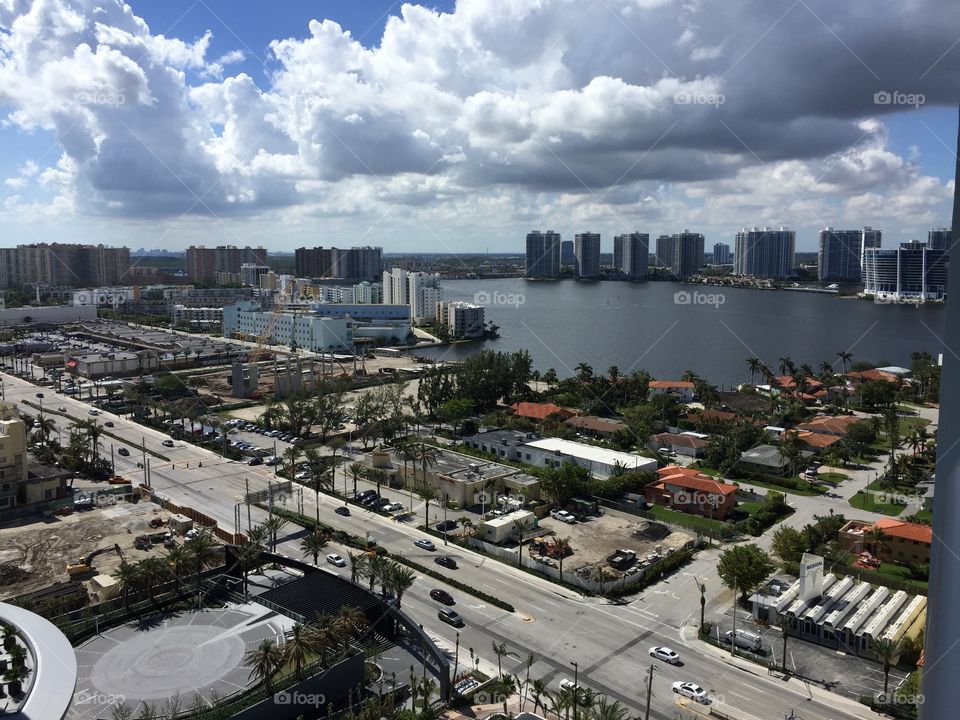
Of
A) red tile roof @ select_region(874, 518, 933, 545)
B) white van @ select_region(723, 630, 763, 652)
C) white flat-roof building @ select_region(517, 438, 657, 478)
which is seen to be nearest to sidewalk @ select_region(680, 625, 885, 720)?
white van @ select_region(723, 630, 763, 652)

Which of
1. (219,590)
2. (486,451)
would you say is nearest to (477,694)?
(219,590)

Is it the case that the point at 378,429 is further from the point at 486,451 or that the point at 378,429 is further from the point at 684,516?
the point at 684,516

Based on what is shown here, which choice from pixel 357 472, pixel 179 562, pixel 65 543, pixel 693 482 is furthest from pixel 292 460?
pixel 693 482

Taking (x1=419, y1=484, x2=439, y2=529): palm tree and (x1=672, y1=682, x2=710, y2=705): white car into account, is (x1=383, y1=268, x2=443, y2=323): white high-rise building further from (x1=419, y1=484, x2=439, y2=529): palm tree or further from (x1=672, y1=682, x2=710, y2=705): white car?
(x1=672, y1=682, x2=710, y2=705): white car

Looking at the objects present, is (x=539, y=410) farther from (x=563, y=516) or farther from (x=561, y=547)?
(x=561, y=547)

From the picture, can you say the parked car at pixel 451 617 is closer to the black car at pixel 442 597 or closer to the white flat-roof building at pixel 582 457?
the black car at pixel 442 597

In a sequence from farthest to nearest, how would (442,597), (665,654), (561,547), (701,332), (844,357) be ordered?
(701,332), (844,357), (561,547), (442,597), (665,654)

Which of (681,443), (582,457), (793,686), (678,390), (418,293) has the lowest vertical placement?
(793,686)
